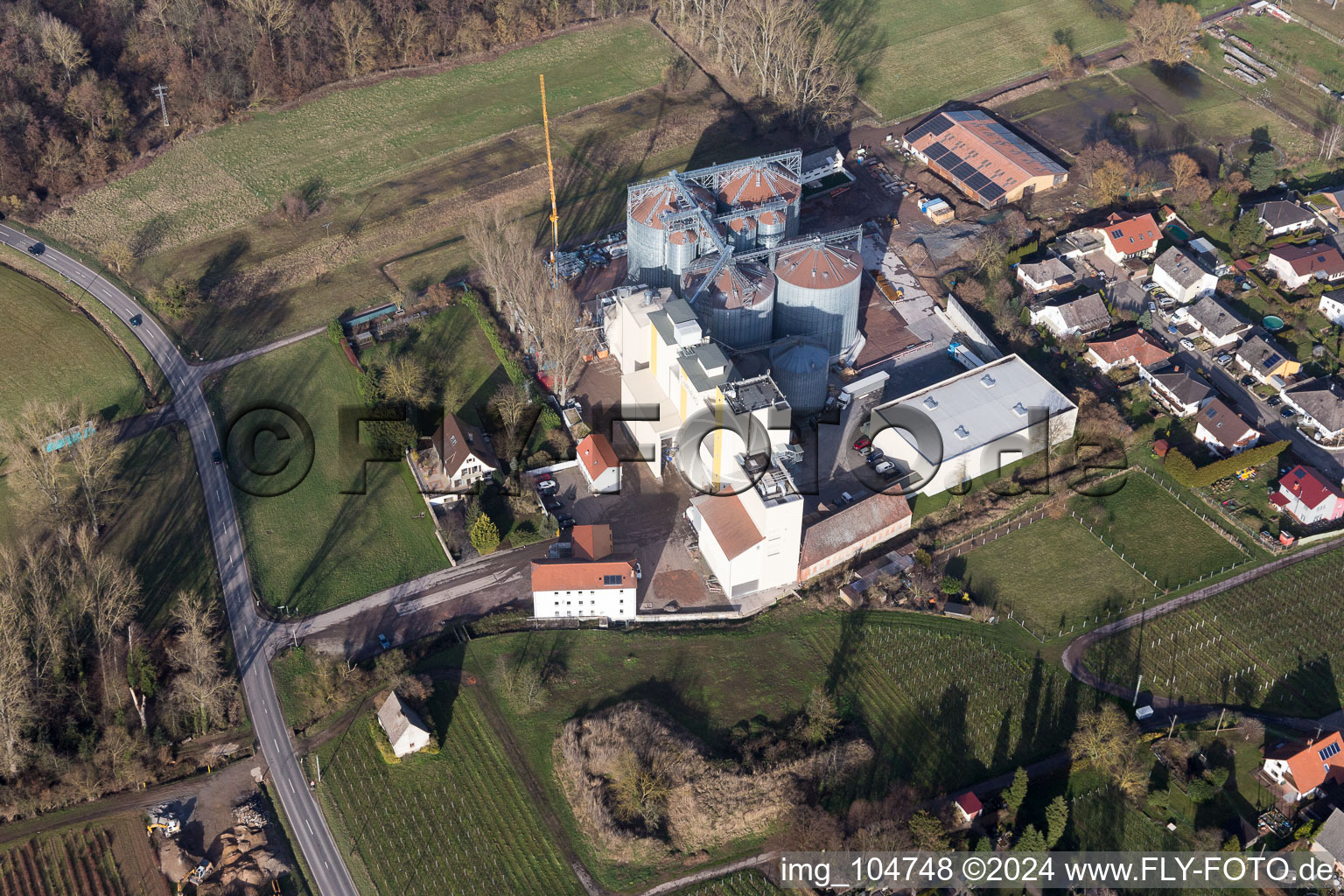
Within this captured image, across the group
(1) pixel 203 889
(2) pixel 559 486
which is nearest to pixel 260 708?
(1) pixel 203 889

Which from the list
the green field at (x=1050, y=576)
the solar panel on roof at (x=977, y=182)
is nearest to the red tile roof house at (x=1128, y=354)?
the green field at (x=1050, y=576)

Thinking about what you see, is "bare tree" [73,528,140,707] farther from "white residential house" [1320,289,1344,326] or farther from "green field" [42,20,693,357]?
"white residential house" [1320,289,1344,326]

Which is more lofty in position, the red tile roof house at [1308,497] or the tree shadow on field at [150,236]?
the tree shadow on field at [150,236]

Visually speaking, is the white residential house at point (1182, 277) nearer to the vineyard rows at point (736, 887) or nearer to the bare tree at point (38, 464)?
the vineyard rows at point (736, 887)

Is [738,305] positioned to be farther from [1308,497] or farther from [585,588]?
[1308,497]

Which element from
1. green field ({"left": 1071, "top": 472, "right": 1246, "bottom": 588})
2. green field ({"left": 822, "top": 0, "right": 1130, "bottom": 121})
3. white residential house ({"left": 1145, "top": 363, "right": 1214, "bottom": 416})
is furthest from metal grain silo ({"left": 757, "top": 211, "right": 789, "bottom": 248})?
green field ({"left": 822, "top": 0, "right": 1130, "bottom": 121})

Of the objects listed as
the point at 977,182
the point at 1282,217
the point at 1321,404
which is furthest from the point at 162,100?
the point at 1321,404

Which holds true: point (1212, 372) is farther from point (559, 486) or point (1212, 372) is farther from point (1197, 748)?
point (559, 486)
